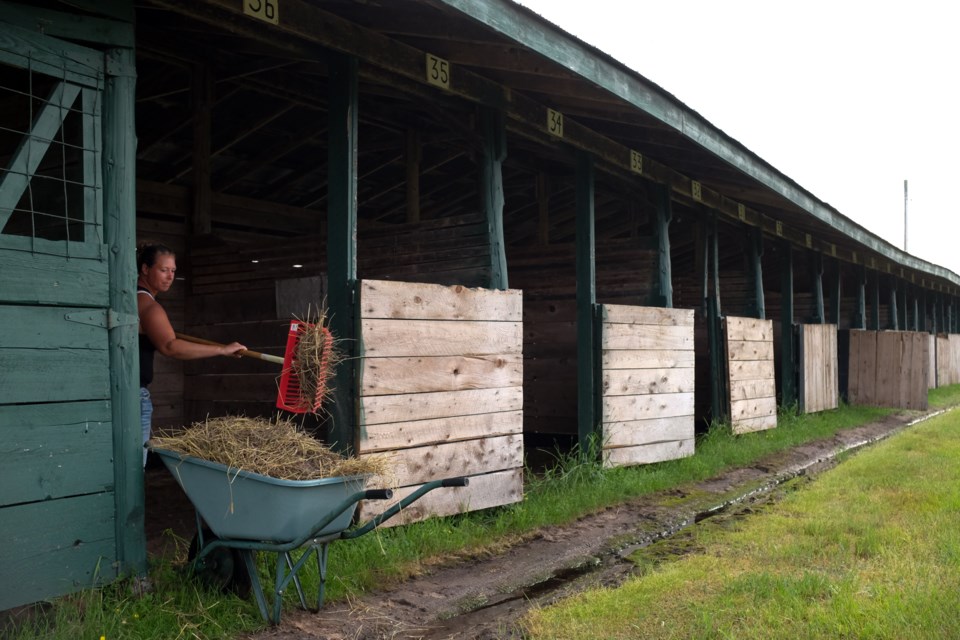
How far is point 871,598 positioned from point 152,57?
21.5 ft

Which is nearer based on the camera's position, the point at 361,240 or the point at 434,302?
the point at 434,302

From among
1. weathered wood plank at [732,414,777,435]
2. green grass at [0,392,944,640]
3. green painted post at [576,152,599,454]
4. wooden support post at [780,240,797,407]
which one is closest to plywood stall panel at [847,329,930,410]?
wooden support post at [780,240,797,407]

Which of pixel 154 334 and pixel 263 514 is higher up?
pixel 154 334

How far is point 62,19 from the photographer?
3928 millimetres

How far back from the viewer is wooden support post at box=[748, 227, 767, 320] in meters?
12.4

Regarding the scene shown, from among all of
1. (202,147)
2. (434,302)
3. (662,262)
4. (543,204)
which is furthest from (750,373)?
(202,147)

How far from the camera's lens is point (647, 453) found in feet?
27.8

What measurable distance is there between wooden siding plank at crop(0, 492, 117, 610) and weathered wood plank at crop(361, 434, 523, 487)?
1.62m

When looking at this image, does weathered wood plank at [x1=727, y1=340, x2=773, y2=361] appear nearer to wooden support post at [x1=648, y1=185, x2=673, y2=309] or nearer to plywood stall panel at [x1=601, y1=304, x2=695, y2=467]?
plywood stall panel at [x1=601, y1=304, x2=695, y2=467]

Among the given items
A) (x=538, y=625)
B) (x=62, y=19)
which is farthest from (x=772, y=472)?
(x=62, y=19)

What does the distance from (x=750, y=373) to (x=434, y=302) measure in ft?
22.4

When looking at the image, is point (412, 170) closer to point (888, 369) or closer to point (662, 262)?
point (662, 262)

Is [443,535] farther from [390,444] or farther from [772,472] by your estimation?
[772,472]

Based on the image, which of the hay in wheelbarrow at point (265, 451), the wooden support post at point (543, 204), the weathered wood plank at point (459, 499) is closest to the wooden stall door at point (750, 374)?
the wooden support post at point (543, 204)
